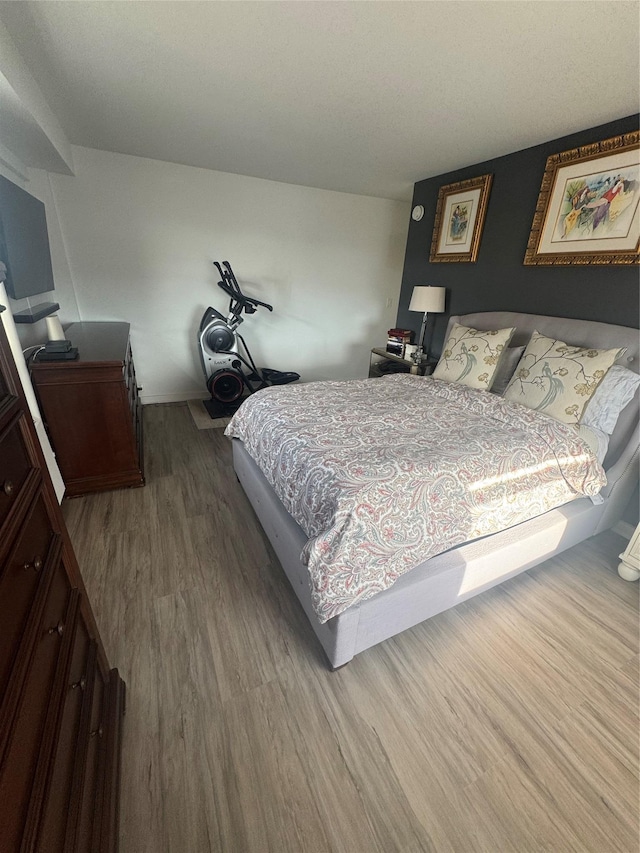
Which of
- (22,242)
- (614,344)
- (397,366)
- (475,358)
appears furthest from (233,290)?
(614,344)

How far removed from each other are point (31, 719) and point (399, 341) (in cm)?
348

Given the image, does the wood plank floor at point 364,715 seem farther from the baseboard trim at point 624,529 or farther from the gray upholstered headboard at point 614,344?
the gray upholstered headboard at point 614,344

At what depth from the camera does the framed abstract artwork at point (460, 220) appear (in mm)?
2764

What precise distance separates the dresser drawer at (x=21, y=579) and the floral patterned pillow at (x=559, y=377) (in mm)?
2226

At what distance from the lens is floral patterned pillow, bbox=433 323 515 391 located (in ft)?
7.73

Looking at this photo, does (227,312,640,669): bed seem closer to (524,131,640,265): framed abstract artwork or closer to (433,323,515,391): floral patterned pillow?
(433,323,515,391): floral patterned pillow

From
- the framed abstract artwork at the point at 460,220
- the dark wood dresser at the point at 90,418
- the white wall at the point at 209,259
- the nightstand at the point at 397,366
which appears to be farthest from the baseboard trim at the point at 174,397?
the framed abstract artwork at the point at 460,220

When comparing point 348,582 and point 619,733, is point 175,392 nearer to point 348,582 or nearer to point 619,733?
point 348,582

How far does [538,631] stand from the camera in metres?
1.53

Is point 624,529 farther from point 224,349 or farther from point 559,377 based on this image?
point 224,349

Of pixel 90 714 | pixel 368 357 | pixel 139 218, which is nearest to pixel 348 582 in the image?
pixel 90 714

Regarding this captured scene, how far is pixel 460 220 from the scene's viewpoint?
2957mm

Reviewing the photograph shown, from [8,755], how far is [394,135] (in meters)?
3.21

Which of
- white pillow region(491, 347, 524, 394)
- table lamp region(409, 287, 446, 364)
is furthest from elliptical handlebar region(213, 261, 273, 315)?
white pillow region(491, 347, 524, 394)
